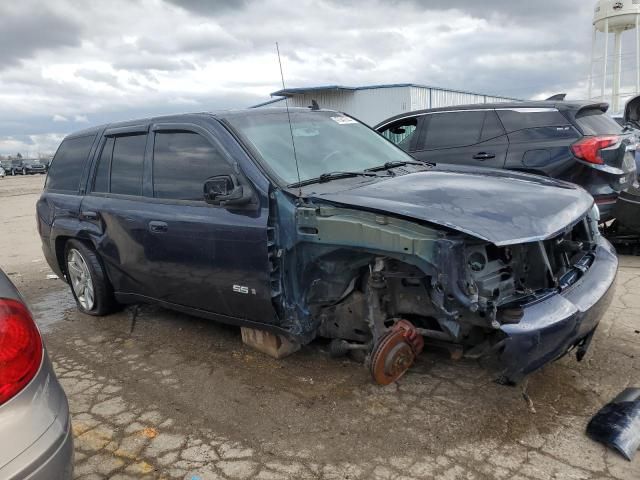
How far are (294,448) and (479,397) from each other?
3.84 feet

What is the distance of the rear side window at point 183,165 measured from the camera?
371 cm

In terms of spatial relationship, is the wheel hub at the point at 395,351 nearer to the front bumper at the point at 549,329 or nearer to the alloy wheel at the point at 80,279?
the front bumper at the point at 549,329

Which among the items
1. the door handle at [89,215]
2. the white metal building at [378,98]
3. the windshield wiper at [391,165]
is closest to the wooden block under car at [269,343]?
the windshield wiper at [391,165]

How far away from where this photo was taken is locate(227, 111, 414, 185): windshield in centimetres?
355

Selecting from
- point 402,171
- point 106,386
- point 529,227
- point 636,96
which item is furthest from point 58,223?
point 636,96

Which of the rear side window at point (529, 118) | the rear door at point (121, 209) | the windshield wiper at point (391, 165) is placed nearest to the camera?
the windshield wiper at point (391, 165)

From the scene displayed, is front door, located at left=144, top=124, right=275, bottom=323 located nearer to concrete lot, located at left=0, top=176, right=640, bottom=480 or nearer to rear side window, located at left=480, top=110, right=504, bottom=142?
concrete lot, located at left=0, top=176, right=640, bottom=480

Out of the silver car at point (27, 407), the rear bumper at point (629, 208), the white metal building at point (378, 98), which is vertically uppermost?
the white metal building at point (378, 98)

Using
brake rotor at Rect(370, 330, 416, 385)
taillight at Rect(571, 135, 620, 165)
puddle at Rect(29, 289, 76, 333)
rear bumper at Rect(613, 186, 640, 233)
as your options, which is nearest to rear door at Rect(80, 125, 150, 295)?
puddle at Rect(29, 289, 76, 333)

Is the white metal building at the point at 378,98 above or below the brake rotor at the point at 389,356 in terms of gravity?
above

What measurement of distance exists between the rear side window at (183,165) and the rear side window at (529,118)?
13.5ft

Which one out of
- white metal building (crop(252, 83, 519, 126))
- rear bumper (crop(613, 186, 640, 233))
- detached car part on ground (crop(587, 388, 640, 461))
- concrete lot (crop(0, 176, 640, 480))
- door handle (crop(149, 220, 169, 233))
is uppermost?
white metal building (crop(252, 83, 519, 126))

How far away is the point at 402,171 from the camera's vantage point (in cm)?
386

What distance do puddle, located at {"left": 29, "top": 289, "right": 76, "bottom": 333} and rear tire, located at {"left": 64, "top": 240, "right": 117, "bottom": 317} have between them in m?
0.30
